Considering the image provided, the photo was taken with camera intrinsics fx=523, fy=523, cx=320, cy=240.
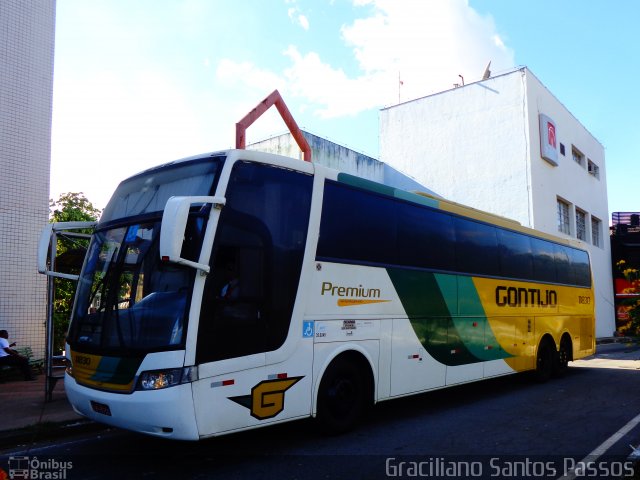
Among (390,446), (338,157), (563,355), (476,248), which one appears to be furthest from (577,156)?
(390,446)

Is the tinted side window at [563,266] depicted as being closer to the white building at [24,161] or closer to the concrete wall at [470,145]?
the concrete wall at [470,145]

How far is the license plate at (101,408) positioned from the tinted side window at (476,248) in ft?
20.1

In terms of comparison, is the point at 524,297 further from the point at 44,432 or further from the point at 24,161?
the point at 24,161

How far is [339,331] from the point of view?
6754 mm

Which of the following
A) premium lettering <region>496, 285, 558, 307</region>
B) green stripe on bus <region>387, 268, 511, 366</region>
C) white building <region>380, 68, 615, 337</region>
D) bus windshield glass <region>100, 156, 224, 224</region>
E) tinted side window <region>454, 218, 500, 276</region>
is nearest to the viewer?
bus windshield glass <region>100, 156, 224, 224</region>

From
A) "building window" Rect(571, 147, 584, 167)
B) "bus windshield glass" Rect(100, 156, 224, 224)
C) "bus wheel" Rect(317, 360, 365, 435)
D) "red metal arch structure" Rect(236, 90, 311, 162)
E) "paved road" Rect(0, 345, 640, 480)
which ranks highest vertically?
"building window" Rect(571, 147, 584, 167)

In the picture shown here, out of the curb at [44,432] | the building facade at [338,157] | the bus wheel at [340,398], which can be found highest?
the building facade at [338,157]

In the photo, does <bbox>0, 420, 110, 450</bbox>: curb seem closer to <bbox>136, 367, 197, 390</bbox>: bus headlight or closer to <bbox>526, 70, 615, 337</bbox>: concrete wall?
<bbox>136, 367, 197, 390</bbox>: bus headlight

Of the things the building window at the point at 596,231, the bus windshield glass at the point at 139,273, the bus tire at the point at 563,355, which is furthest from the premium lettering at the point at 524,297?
the building window at the point at 596,231

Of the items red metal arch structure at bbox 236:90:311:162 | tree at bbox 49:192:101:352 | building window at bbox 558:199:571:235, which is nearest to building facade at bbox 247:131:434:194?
red metal arch structure at bbox 236:90:311:162

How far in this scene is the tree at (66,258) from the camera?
10.1 metres

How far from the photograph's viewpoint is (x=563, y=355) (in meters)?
13.0

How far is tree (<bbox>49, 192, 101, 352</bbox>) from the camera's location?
1008cm

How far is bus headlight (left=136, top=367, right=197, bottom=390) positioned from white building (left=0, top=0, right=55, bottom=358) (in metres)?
7.72
